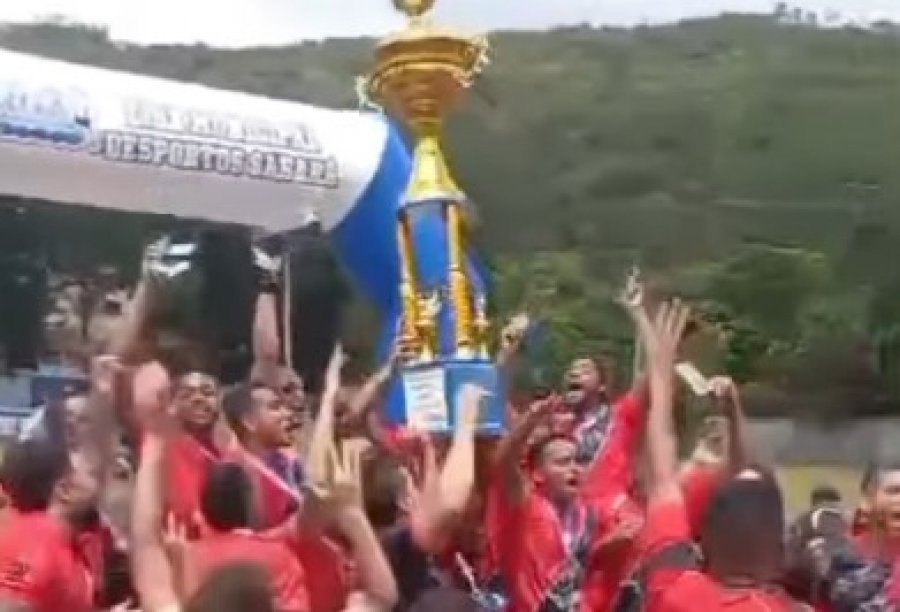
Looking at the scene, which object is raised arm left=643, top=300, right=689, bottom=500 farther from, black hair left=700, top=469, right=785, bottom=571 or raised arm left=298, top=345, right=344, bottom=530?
black hair left=700, top=469, right=785, bottom=571

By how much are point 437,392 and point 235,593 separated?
533 centimetres

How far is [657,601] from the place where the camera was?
5.04m

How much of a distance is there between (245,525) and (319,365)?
307 inches

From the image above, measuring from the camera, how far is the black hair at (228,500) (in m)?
5.41

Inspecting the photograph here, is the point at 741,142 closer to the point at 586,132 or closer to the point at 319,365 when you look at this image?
the point at 586,132

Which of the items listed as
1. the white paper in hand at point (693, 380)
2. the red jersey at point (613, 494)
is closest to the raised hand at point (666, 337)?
the red jersey at point (613, 494)

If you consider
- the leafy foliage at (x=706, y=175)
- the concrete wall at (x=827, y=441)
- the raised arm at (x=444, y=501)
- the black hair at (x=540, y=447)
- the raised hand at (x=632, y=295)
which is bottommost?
the raised arm at (x=444, y=501)

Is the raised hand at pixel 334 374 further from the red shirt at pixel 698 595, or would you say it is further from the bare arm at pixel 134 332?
the red shirt at pixel 698 595

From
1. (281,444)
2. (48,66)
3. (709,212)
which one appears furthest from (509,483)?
(709,212)

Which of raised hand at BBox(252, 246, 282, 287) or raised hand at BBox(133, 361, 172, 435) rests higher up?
raised hand at BBox(252, 246, 282, 287)

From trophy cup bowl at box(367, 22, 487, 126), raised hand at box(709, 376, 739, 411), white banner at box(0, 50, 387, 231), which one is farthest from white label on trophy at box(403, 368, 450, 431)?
white banner at box(0, 50, 387, 231)

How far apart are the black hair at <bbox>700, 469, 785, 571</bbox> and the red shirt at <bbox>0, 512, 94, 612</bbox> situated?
5.22ft

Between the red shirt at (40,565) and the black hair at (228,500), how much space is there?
38 centimetres

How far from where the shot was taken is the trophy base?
8891 millimetres
